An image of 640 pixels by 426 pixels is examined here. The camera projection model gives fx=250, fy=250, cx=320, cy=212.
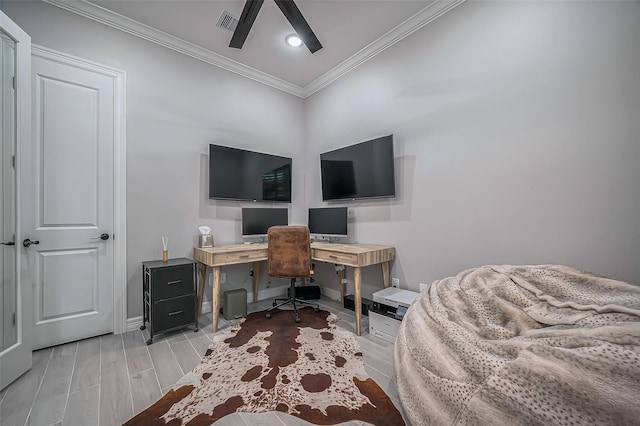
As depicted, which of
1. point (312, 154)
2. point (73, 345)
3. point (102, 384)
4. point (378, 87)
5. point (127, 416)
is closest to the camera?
point (127, 416)

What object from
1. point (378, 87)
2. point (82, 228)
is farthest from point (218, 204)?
point (378, 87)

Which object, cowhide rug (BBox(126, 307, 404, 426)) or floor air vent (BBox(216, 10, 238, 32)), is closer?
cowhide rug (BBox(126, 307, 404, 426))

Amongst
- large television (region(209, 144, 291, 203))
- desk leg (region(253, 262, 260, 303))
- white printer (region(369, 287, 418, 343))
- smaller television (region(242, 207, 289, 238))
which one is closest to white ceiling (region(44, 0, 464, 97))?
large television (region(209, 144, 291, 203))

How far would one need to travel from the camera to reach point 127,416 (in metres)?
1.42

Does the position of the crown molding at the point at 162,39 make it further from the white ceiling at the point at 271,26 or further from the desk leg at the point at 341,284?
the desk leg at the point at 341,284

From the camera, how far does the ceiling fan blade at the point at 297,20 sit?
1.82 metres

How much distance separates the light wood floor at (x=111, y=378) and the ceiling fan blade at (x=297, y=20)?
266 centimetres

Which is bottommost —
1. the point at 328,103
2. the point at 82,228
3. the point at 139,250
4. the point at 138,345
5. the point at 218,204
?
the point at 138,345

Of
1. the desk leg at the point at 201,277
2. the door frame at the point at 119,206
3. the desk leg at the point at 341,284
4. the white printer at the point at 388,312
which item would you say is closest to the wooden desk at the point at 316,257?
the desk leg at the point at 201,277

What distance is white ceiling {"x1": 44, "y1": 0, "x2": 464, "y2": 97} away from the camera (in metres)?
2.40

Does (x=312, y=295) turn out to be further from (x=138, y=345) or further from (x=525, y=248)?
(x=525, y=248)

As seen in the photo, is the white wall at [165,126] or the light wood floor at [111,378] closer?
the light wood floor at [111,378]

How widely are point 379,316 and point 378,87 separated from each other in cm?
260

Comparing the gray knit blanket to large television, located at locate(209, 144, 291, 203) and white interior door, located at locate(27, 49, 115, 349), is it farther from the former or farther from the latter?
white interior door, located at locate(27, 49, 115, 349)
